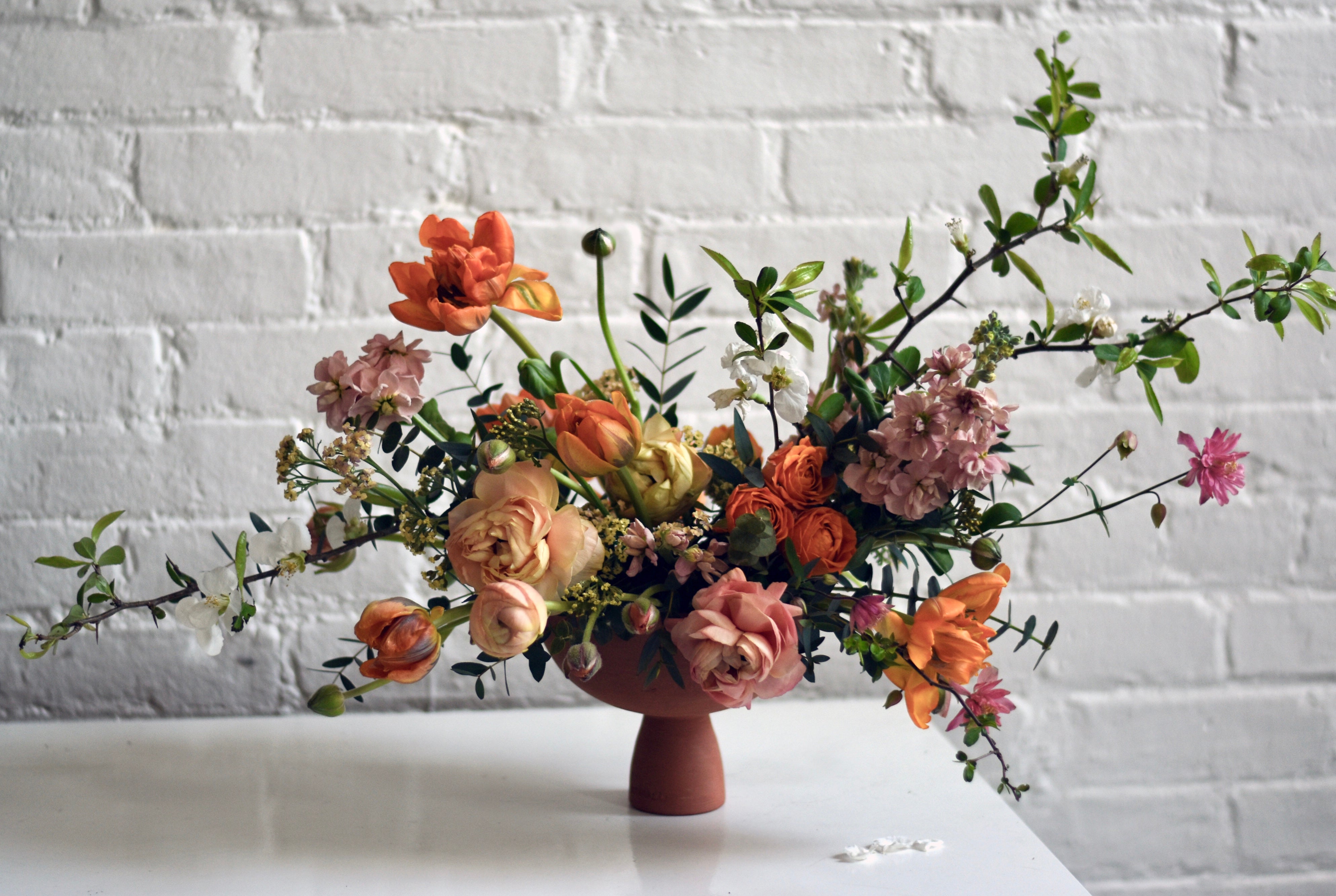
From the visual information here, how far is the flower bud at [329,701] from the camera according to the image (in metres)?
0.57

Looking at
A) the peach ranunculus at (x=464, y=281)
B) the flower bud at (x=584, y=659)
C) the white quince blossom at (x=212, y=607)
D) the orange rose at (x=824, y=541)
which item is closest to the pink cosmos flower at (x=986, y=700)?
the orange rose at (x=824, y=541)

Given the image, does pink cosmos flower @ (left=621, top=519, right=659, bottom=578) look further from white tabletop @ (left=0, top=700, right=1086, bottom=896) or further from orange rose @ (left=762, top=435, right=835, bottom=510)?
white tabletop @ (left=0, top=700, right=1086, bottom=896)

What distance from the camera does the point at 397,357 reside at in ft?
1.97

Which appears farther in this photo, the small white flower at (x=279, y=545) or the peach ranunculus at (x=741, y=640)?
the small white flower at (x=279, y=545)

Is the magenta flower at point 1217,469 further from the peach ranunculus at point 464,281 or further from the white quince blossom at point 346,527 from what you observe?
the white quince blossom at point 346,527

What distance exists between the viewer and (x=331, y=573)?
3.15 feet

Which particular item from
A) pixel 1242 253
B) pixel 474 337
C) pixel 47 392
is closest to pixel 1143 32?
pixel 1242 253

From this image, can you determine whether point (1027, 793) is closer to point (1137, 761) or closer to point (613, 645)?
point (1137, 761)

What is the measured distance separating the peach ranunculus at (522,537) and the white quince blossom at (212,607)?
16cm

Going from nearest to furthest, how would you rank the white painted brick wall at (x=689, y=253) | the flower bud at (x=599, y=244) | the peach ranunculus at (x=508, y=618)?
the peach ranunculus at (x=508, y=618)
the flower bud at (x=599, y=244)
the white painted brick wall at (x=689, y=253)

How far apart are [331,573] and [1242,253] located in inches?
39.1

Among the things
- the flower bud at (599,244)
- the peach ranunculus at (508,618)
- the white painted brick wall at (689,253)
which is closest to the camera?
the peach ranunculus at (508,618)

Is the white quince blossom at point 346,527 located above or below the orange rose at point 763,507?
below

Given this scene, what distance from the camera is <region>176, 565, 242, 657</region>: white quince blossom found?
2.04ft
